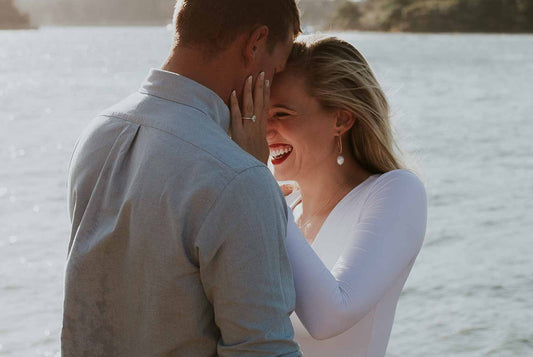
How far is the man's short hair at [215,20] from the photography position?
1652 mm

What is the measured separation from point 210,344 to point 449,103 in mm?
26442

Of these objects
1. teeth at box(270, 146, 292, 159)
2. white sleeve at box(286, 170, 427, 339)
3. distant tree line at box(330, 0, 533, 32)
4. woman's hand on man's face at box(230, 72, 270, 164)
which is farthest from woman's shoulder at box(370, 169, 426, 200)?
distant tree line at box(330, 0, 533, 32)

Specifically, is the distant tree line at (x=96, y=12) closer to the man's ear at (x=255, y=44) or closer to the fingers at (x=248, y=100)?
the fingers at (x=248, y=100)

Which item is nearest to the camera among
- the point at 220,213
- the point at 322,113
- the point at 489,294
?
the point at 220,213

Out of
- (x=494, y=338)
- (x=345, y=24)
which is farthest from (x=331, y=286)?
(x=345, y=24)

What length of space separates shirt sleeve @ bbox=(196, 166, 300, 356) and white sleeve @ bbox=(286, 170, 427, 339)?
44cm

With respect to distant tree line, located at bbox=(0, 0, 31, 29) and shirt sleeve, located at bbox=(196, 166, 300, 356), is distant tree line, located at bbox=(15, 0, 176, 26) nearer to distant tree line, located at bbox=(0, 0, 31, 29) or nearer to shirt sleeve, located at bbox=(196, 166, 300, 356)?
distant tree line, located at bbox=(0, 0, 31, 29)

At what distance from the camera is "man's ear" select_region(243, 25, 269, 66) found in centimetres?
171

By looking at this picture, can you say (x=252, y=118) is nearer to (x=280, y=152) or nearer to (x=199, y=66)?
(x=199, y=66)

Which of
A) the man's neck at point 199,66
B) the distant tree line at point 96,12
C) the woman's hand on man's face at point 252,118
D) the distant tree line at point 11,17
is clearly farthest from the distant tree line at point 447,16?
the man's neck at point 199,66

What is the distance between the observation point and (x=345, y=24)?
90938mm

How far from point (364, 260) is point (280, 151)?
1.81 ft

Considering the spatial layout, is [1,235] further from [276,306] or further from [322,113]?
[276,306]

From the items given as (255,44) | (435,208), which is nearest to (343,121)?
(255,44)
